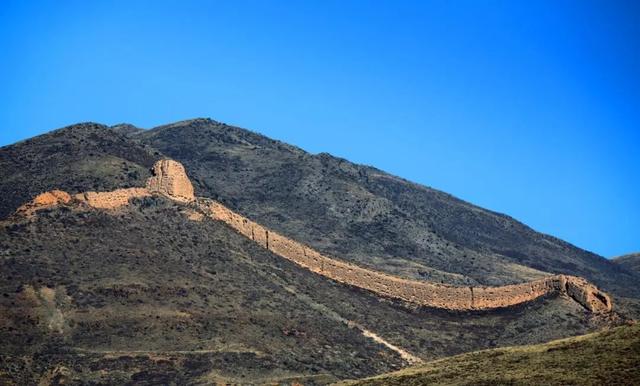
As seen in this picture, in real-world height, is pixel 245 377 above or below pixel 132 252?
below

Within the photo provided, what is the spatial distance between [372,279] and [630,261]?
78.1 m

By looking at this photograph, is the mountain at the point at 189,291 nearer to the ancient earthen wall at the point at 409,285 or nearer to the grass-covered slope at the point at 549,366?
the ancient earthen wall at the point at 409,285

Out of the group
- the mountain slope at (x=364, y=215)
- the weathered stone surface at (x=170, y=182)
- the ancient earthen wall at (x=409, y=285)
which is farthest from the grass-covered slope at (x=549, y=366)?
the mountain slope at (x=364, y=215)

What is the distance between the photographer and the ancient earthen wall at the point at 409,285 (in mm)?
74125

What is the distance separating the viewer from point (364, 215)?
348ft

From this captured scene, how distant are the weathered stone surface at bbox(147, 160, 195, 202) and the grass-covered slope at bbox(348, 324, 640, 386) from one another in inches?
1124

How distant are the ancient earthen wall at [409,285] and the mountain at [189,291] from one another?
44 centimetres

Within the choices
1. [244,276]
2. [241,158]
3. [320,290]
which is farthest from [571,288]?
Answer: [241,158]

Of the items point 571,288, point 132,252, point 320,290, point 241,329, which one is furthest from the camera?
point 571,288

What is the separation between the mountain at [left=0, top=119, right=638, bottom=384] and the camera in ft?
176

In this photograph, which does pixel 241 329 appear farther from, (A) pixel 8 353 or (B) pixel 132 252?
(A) pixel 8 353

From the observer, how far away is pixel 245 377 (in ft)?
173

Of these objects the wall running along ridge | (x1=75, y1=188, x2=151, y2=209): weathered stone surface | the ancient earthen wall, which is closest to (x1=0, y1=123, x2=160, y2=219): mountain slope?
(x1=75, y1=188, x2=151, y2=209): weathered stone surface

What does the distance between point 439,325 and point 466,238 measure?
1958 inches
